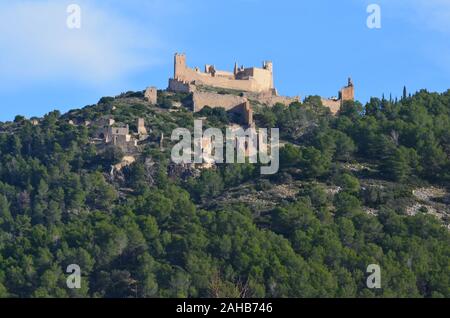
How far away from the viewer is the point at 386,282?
71.8m

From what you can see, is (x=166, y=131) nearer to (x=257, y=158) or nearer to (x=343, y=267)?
(x=257, y=158)

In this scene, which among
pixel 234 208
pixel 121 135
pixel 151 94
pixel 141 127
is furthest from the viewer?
pixel 151 94

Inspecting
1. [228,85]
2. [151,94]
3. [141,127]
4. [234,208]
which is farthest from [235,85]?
[234,208]

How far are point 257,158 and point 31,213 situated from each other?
1171 centimetres

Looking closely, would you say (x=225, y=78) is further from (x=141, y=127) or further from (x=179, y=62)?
(x=141, y=127)

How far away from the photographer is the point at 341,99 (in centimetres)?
10681

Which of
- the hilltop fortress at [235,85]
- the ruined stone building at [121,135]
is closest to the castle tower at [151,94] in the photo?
the hilltop fortress at [235,85]

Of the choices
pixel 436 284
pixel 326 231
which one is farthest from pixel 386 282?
pixel 326 231

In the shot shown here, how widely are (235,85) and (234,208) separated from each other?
951 inches

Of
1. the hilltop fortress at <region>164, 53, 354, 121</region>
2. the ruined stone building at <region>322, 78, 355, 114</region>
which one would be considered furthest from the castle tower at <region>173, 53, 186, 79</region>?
the ruined stone building at <region>322, 78, 355, 114</region>

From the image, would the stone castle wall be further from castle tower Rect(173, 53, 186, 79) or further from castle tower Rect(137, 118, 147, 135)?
castle tower Rect(137, 118, 147, 135)

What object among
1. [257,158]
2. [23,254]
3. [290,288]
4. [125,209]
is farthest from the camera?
[257,158]

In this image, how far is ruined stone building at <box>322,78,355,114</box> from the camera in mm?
105562

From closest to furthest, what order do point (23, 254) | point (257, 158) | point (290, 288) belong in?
point (290, 288) → point (23, 254) → point (257, 158)
